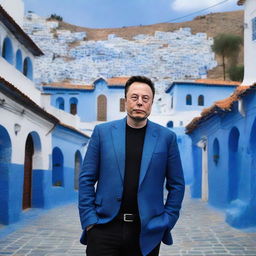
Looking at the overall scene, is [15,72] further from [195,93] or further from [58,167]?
[195,93]

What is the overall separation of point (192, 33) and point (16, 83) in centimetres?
4349

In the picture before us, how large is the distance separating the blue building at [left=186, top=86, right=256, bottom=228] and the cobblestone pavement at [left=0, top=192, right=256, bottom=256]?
0.75 m

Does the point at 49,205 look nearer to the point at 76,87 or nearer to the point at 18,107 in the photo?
the point at 18,107

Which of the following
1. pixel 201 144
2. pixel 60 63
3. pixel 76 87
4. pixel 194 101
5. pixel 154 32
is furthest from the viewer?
pixel 154 32

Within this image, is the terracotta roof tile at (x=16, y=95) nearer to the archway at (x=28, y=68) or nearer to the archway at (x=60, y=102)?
the archway at (x=28, y=68)

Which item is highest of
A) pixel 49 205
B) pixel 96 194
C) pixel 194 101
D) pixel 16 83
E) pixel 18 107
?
pixel 194 101

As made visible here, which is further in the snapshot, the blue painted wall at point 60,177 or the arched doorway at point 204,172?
the arched doorway at point 204,172

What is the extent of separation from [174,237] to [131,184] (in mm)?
5390

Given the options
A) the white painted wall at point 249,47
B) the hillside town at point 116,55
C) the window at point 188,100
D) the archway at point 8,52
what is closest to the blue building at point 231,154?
the white painted wall at point 249,47

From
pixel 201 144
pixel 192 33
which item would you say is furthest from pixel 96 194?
pixel 192 33

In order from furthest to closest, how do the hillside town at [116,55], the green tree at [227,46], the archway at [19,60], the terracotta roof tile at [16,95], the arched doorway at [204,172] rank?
the green tree at [227,46], the hillside town at [116,55], the arched doorway at [204,172], the archway at [19,60], the terracotta roof tile at [16,95]

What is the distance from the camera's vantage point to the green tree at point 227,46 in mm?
46875

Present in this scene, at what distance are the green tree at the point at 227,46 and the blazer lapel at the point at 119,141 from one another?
45802 millimetres

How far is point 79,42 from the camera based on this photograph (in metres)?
49.7
